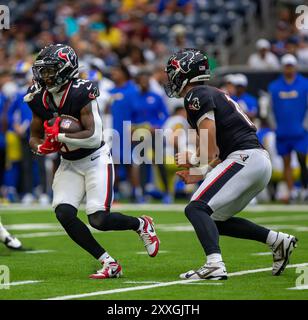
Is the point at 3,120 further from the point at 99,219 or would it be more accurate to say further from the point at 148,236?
the point at 99,219

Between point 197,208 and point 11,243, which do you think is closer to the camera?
point 197,208

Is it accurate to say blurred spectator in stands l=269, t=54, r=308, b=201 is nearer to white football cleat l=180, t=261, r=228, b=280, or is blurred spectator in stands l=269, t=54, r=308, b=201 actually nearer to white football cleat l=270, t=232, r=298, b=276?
white football cleat l=270, t=232, r=298, b=276

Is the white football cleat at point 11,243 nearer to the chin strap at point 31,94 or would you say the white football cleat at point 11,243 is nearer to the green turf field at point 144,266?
the green turf field at point 144,266

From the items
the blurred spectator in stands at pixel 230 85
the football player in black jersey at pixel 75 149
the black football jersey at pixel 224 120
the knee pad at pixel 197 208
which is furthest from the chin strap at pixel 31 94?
the blurred spectator in stands at pixel 230 85

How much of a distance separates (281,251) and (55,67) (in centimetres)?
206

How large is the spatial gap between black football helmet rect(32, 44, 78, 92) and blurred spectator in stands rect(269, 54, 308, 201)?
7.33m

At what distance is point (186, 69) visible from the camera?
689 cm

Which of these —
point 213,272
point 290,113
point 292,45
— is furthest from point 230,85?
point 213,272

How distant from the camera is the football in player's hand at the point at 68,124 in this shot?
697cm

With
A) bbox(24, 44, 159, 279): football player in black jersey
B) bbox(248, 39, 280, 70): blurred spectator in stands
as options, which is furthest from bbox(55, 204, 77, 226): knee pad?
bbox(248, 39, 280, 70): blurred spectator in stands

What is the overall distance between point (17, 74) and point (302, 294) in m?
10.9

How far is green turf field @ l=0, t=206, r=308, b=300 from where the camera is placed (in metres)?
6.09

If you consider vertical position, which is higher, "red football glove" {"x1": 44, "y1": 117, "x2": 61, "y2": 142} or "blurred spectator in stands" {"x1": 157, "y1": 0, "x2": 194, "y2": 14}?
"blurred spectator in stands" {"x1": 157, "y1": 0, "x2": 194, "y2": 14}
